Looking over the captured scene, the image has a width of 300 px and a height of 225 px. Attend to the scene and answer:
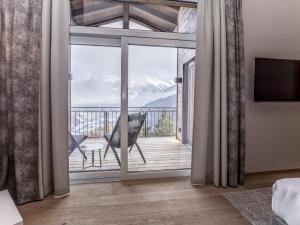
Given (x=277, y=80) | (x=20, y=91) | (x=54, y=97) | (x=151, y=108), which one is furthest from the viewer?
(x=151, y=108)

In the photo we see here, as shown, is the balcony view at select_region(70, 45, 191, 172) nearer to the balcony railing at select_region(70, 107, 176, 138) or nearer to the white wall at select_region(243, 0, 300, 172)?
the balcony railing at select_region(70, 107, 176, 138)

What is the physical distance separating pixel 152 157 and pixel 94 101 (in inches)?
46.5

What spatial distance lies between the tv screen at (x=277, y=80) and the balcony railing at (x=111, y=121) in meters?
1.19

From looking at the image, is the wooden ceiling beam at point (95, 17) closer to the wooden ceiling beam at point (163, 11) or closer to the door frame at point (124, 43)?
the door frame at point (124, 43)

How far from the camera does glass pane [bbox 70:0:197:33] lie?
2.75 meters

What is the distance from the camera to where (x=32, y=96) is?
7.36 feet

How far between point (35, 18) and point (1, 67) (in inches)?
23.2

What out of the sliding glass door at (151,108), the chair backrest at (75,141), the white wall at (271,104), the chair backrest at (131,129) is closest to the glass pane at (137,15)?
the sliding glass door at (151,108)

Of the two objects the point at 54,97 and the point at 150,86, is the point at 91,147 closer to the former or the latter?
the point at 54,97

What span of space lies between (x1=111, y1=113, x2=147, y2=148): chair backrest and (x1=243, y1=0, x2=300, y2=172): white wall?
1489 millimetres

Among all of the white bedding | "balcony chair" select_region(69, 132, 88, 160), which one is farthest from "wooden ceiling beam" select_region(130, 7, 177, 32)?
the white bedding

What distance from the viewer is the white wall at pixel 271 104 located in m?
3.03

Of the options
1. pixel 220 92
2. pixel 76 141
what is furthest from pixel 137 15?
pixel 76 141

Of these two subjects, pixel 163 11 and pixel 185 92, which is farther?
pixel 185 92
